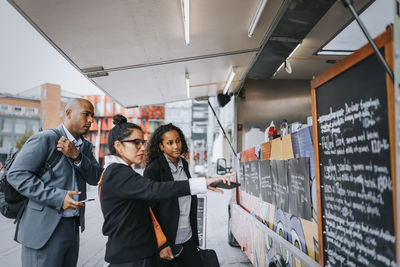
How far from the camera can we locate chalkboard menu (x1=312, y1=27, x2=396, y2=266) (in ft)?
4.15

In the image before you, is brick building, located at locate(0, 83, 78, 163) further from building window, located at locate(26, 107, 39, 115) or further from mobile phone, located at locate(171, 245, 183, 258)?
mobile phone, located at locate(171, 245, 183, 258)

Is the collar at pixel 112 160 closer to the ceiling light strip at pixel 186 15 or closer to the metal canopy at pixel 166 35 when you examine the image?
the metal canopy at pixel 166 35

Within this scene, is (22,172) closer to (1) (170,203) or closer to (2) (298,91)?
(1) (170,203)

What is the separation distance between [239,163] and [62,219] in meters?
3.58

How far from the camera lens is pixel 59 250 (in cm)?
211

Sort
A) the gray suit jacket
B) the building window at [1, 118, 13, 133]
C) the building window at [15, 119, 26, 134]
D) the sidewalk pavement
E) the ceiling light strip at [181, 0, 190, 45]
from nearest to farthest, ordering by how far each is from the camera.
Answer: the gray suit jacket < the ceiling light strip at [181, 0, 190, 45] < the sidewalk pavement < the building window at [1, 118, 13, 133] < the building window at [15, 119, 26, 134]

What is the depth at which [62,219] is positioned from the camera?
2.17 m

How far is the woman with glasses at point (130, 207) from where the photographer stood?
1.88 m

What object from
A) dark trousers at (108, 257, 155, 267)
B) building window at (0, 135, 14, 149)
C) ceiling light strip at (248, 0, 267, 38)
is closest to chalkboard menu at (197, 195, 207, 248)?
dark trousers at (108, 257, 155, 267)

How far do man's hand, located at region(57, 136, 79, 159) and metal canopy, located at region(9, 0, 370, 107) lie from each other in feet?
4.40

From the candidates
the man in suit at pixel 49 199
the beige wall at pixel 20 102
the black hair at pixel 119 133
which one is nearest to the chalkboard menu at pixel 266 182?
the black hair at pixel 119 133

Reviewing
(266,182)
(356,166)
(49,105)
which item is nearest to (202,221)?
(266,182)

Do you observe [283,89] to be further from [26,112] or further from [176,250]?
[26,112]

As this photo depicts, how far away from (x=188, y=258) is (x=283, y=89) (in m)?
5.05
